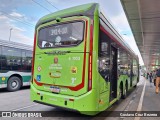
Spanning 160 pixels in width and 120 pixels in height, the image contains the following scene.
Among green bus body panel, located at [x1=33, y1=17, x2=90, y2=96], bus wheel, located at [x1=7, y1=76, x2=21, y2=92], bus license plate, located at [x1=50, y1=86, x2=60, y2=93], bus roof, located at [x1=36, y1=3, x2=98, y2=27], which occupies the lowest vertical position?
bus wheel, located at [x1=7, y1=76, x2=21, y2=92]

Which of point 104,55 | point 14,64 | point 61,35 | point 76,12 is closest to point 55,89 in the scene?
point 61,35

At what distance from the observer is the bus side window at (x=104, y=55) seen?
4.97m

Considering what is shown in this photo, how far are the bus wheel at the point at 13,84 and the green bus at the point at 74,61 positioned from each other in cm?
562

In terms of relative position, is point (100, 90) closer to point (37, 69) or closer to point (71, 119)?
point (71, 119)

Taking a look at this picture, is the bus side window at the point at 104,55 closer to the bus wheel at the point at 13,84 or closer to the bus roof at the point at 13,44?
the bus roof at the point at 13,44

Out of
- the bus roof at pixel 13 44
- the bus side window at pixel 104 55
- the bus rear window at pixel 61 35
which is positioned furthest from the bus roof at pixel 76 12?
the bus roof at pixel 13 44

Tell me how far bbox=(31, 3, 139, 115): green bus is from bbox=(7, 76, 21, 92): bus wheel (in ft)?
18.4

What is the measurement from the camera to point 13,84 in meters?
11.0

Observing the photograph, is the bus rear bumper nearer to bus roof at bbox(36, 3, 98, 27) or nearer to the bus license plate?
the bus license plate

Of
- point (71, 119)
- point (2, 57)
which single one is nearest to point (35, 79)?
point (71, 119)

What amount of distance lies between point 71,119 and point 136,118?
A: 7.04 feet

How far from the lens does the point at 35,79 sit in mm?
5754

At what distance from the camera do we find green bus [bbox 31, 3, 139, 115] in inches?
181

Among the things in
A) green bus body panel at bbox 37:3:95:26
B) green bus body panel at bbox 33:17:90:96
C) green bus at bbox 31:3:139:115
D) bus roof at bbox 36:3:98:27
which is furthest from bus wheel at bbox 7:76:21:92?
bus roof at bbox 36:3:98:27
